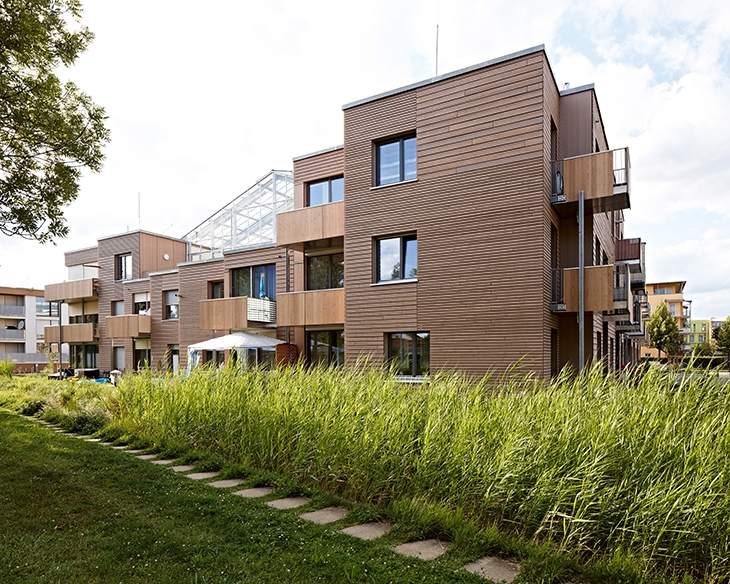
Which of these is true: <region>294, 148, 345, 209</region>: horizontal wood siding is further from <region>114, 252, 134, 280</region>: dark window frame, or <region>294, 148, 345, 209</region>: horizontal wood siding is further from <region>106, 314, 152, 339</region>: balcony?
<region>114, 252, 134, 280</region>: dark window frame

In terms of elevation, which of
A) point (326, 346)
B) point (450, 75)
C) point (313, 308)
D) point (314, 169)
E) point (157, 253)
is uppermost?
point (450, 75)

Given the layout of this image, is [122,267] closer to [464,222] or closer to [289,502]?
[464,222]

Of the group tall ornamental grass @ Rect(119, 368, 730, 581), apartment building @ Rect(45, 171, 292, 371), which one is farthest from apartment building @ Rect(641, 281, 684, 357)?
tall ornamental grass @ Rect(119, 368, 730, 581)

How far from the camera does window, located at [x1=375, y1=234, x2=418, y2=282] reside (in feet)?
49.8

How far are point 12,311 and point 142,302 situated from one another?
33.9 m

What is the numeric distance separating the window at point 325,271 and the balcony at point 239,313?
243 cm

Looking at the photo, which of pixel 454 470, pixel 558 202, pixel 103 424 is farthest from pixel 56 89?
pixel 558 202

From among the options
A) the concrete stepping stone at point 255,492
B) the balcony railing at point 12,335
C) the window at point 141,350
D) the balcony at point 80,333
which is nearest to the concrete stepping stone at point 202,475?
the concrete stepping stone at point 255,492

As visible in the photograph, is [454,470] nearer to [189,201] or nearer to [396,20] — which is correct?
[396,20]

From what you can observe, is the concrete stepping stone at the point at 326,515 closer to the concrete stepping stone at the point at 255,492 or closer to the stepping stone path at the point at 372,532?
the stepping stone path at the point at 372,532

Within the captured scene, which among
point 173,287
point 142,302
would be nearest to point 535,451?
point 173,287

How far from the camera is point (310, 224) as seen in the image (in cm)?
1800

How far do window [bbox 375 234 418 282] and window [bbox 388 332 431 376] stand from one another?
5.93 feet

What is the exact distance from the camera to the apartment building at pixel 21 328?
175 ft
